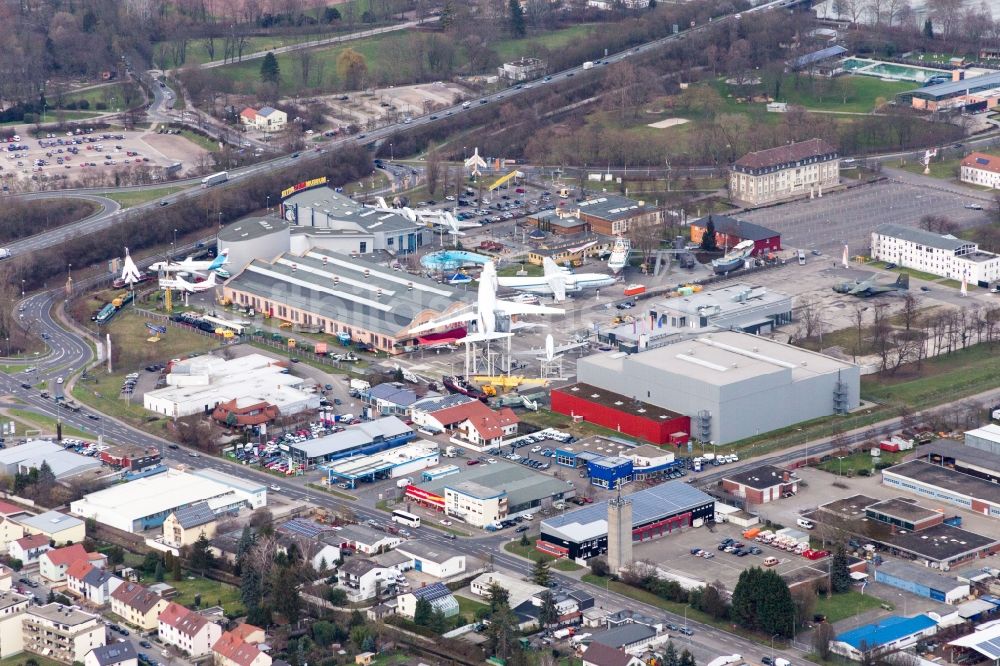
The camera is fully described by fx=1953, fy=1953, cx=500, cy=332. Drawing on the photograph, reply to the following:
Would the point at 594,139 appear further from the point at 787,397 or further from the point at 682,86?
the point at 787,397

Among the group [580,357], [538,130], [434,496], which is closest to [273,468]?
[434,496]

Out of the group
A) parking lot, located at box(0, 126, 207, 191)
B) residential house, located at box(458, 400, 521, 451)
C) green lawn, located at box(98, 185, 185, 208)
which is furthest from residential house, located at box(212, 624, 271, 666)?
parking lot, located at box(0, 126, 207, 191)

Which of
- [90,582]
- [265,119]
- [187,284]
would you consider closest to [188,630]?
[90,582]

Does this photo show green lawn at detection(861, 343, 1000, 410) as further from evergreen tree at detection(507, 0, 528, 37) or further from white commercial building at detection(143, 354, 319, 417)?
evergreen tree at detection(507, 0, 528, 37)

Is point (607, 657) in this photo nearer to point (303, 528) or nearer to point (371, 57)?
point (303, 528)

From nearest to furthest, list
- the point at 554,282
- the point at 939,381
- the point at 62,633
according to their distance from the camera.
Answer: the point at 62,633, the point at 939,381, the point at 554,282

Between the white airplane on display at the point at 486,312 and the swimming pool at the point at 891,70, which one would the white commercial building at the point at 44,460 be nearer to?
the white airplane on display at the point at 486,312

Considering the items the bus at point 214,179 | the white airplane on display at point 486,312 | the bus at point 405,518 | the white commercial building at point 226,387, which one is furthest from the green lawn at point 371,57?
the bus at point 405,518
